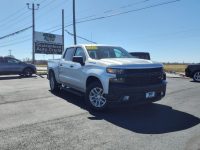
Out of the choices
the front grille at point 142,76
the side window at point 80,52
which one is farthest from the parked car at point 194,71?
the front grille at point 142,76

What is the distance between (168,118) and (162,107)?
1.44 meters

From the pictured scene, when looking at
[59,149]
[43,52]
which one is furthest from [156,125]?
[43,52]

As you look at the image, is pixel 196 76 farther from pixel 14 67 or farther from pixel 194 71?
pixel 14 67

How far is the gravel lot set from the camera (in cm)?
543

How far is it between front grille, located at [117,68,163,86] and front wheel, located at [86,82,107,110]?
831 mm

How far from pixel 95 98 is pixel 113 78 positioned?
3.41ft

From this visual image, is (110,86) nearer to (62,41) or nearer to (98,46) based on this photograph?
(98,46)

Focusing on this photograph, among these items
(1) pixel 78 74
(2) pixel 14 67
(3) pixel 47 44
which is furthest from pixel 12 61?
(1) pixel 78 74

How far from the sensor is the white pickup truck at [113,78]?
7.60 metres

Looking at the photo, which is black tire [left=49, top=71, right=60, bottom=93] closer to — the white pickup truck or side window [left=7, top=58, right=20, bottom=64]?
the white pickup truck

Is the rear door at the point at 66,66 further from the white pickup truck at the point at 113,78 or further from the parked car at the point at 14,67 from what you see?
the parked car at the point at 14,67

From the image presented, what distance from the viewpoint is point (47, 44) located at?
102ft

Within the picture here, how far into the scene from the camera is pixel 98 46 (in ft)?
31.6

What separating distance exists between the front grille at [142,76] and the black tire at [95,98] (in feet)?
2.72
